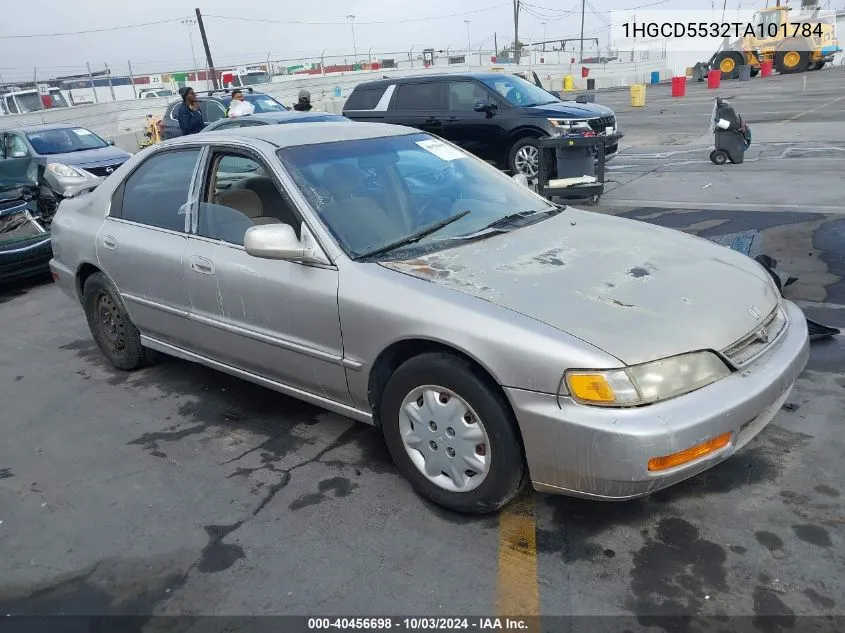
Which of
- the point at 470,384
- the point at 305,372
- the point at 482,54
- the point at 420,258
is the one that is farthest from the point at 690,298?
the point at 482,54

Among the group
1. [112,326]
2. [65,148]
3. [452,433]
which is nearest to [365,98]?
[65,148]

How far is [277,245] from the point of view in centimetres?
303

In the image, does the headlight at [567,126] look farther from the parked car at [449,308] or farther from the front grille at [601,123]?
the parked car at [449,308]

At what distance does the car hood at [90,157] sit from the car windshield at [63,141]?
0.27 m

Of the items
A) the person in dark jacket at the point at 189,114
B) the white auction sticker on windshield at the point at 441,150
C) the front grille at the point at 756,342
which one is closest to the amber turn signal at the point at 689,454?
the front grille at the point at 756,342

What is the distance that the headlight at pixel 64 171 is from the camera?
9711 mm

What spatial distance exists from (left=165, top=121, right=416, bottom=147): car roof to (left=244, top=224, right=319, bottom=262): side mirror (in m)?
0.70

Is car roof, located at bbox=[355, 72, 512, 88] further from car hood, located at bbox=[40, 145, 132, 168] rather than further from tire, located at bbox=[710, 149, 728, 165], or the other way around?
car hood, located at bbox=[40, 145, 132, 168]

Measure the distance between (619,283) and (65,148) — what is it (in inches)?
448

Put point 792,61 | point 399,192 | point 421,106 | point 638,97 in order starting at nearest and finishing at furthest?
1. point 399,192
2. point 421,106
3. point 638,97
4. point 792,61

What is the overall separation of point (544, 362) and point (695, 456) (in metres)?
0.63

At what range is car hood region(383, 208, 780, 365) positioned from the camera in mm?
2463

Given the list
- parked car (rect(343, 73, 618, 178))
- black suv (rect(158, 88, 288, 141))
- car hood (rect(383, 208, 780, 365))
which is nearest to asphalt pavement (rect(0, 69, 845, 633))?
car hood (rect(383, 208, 780, 365))

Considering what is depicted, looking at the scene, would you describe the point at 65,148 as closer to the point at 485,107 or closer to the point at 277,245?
the point at 485,107
